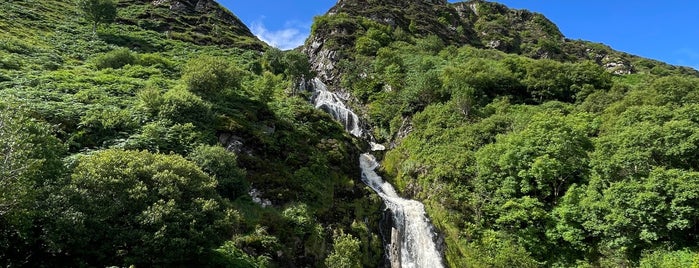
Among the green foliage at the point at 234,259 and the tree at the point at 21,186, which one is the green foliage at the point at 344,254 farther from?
the tree at the point at 21,186

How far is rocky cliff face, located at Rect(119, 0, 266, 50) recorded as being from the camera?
103 metres

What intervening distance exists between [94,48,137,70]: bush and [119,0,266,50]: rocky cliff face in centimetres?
3512

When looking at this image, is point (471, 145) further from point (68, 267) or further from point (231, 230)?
point (68, 267)

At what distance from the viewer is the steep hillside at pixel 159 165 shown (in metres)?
21.5

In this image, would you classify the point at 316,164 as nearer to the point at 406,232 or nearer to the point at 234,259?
the point at 406,232

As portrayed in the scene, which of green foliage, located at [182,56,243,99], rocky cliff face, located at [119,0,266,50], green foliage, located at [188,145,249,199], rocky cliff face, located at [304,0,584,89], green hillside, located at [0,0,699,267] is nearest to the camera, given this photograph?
green hillside, located at [0,0,699,267]

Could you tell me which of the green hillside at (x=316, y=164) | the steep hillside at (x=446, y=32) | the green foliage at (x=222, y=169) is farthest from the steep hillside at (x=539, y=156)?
the green foliage at (x=222, y=169)

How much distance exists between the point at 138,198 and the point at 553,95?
197ft

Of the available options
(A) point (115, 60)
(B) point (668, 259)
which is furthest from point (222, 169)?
(A) point (115, 60)

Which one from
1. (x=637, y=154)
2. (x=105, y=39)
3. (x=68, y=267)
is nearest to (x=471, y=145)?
(x=637, y=154)

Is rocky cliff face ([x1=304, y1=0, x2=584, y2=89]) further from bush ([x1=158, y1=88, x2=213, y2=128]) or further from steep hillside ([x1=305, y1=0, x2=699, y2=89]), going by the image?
bush ([x1=158, y1=88, x2=213, y2=128])

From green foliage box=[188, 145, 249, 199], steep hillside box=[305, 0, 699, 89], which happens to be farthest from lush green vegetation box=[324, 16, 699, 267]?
steep hillside box=[305, 0, 699, 89]

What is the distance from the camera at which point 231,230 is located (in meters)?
31.4

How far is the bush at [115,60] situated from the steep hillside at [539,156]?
126 feet
